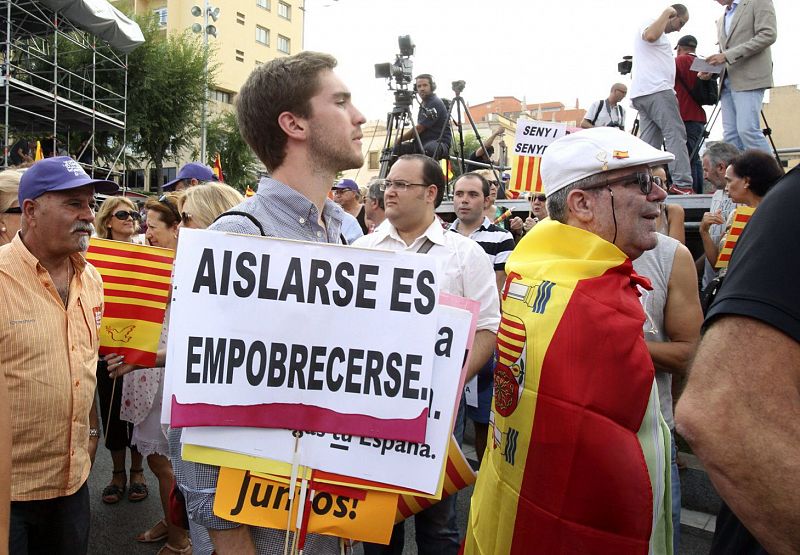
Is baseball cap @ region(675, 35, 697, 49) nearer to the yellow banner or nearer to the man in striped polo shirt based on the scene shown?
the man in striped polo shirt

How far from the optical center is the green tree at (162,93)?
2686cm

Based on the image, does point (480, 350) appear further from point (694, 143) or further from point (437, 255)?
point (694, 143)

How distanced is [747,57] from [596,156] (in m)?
5.31

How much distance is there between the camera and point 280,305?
1.44 metres

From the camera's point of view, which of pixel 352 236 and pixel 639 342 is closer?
pixel 639 342

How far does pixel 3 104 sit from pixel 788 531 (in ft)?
66.3

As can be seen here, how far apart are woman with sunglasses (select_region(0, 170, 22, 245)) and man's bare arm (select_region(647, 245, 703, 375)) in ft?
11.8

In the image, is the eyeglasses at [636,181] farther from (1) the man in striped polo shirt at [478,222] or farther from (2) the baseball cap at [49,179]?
(1) the man in striped polo shirt at [478,222]

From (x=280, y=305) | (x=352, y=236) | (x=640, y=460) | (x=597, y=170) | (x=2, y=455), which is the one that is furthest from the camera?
(x=352, y=236)

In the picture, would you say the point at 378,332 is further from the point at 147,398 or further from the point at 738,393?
the point at 147,398

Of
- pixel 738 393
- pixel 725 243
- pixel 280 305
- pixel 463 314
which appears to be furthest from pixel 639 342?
pixel 725 243

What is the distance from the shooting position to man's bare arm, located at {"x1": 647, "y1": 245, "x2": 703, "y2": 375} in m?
2.52

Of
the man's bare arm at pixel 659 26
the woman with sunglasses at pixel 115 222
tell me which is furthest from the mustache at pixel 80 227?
the man's bare arm at pixel 659 26

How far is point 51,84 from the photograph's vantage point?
20750 millimetres
